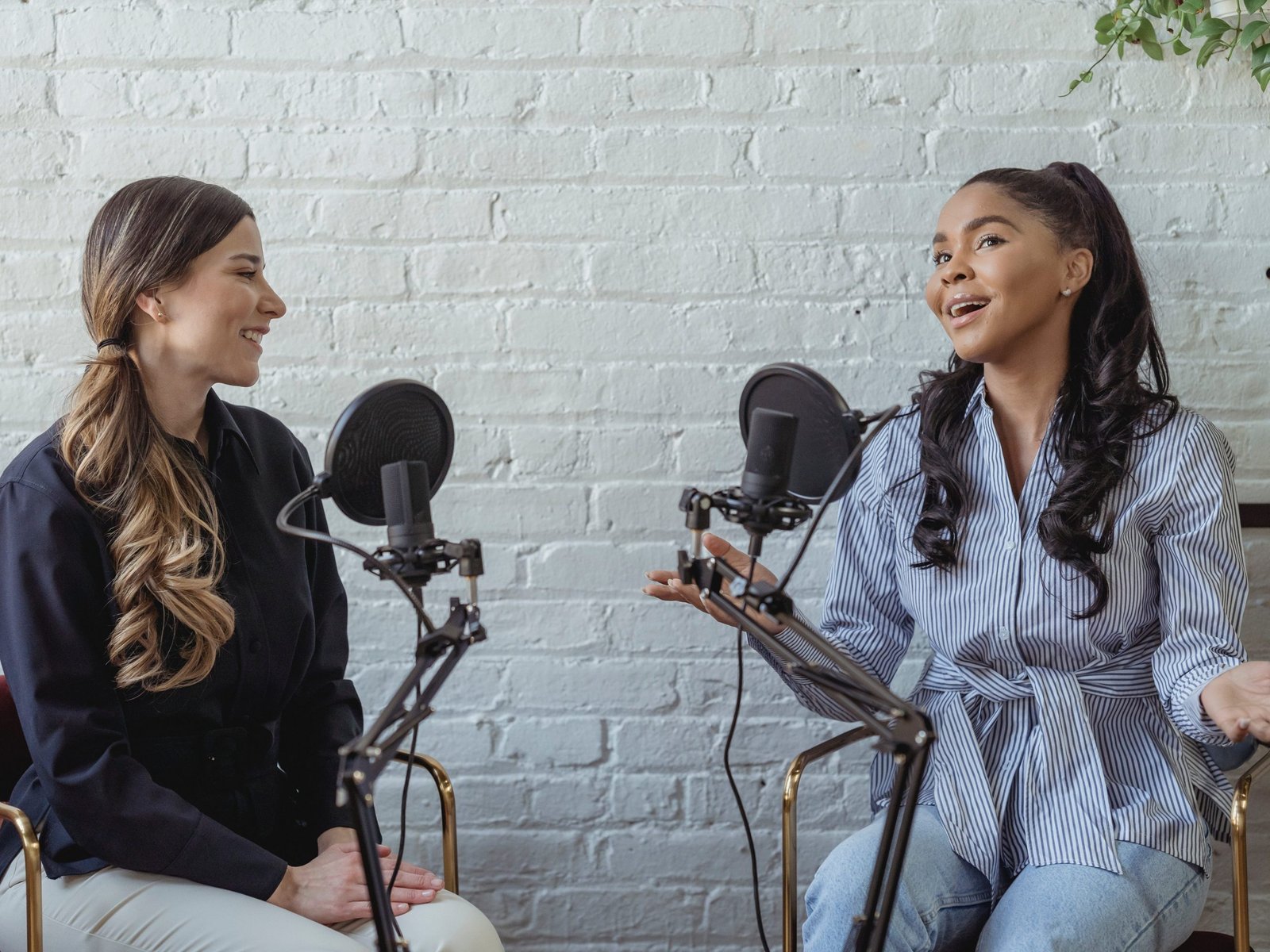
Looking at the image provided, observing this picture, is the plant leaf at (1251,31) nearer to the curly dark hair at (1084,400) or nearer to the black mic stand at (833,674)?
the curly dark hair at (1084,400)

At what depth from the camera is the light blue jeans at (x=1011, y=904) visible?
129cm

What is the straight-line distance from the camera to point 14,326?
184 centimetres

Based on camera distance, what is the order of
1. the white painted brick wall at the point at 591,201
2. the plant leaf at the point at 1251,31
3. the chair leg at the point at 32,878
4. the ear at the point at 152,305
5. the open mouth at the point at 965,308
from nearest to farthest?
the chair leg at the point at 32,878 → the ear at the point at 152,305 → the open mouth at the point at 965,308 → the plant leaf at the point at 1251,31 → the white painted brick wall at the point at 591,201

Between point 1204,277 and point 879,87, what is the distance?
22.3 inches

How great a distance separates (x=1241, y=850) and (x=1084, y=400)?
0.57 m

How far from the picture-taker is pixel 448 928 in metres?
1.35

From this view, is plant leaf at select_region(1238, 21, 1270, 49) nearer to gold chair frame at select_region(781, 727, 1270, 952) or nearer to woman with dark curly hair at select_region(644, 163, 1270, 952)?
woman with dark curly hair at select_region(644, 163, 1270, 952)

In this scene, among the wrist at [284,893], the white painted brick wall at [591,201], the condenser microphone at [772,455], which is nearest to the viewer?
the condenser microphone at [772,455]

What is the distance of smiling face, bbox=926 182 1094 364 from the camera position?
156 cm

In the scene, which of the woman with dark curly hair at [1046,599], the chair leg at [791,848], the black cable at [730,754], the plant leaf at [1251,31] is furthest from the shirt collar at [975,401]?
the plant leaf at [1251,31]

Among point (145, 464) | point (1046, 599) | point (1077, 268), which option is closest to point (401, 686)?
point (145, 464)

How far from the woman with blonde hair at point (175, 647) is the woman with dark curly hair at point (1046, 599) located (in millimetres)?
497

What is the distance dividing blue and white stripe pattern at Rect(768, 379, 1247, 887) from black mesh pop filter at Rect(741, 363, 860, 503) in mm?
563

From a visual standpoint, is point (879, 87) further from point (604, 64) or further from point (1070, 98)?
point (604, 64)
